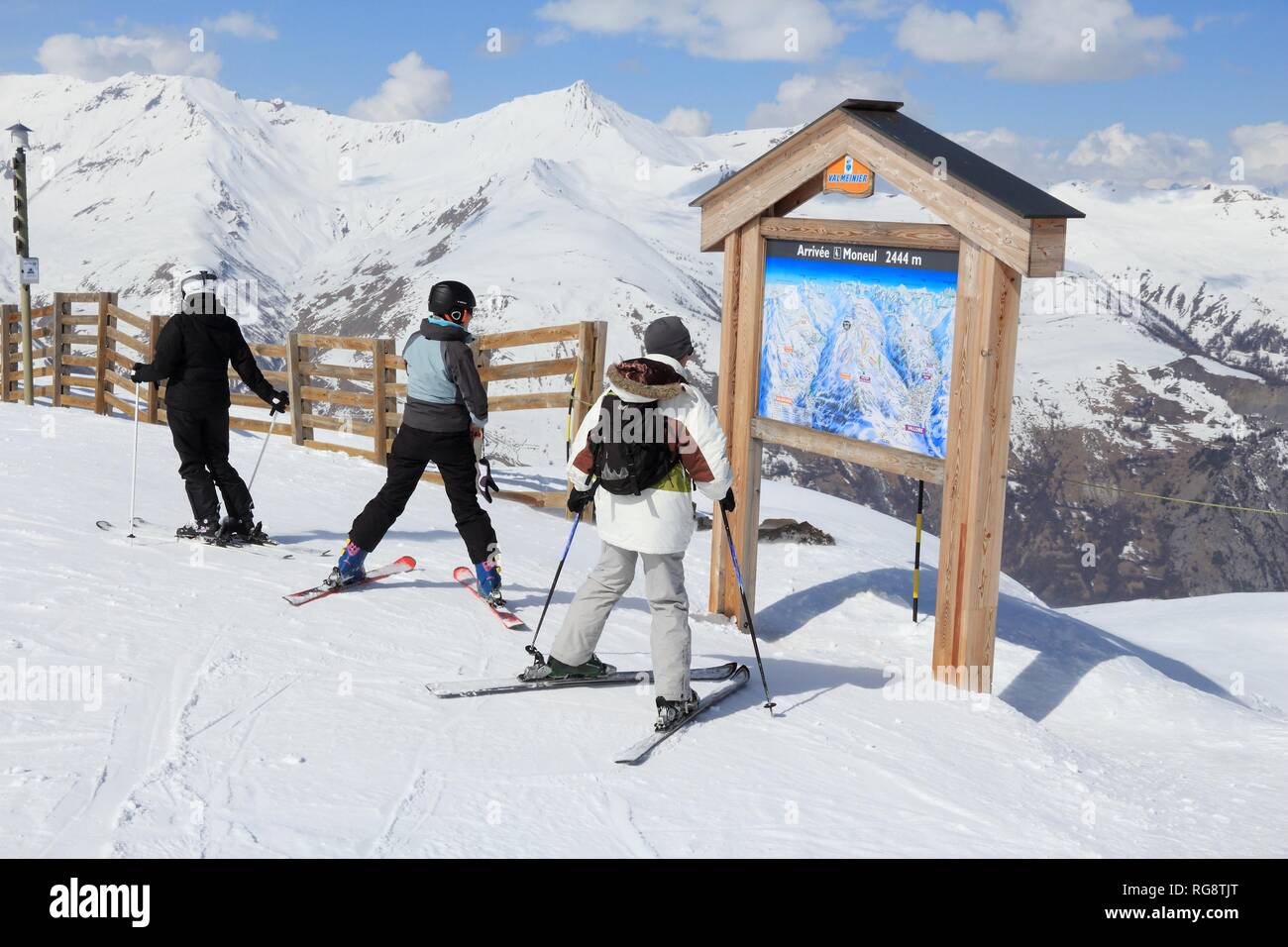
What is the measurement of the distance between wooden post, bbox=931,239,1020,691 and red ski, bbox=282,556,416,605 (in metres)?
3.21

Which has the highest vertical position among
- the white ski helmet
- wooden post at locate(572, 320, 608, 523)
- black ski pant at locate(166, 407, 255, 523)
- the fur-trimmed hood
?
the white ski helmet

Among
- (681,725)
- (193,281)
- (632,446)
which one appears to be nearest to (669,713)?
(681,725)

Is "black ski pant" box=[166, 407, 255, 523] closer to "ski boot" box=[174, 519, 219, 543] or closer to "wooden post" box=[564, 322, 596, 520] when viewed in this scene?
"ski boot" box=[174, 519, 219, 543]

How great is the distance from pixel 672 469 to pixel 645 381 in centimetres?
39

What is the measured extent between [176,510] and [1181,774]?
23.5 feet

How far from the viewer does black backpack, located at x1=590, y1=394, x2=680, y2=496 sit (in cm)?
465

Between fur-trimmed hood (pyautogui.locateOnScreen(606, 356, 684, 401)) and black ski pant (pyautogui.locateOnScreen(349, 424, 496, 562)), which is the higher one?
fur-trimmed hood (pyautogui.locateOnScreen(606, 356, 684, 401))

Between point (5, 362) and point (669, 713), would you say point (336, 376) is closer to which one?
point (5, 362)

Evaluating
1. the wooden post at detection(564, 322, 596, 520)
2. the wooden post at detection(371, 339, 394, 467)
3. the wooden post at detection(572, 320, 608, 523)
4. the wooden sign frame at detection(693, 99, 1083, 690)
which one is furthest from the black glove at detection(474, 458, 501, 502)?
the wooden post at detection(371, 339, 394, 467)

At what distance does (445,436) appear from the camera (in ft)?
20.5

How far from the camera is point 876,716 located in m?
5.47
